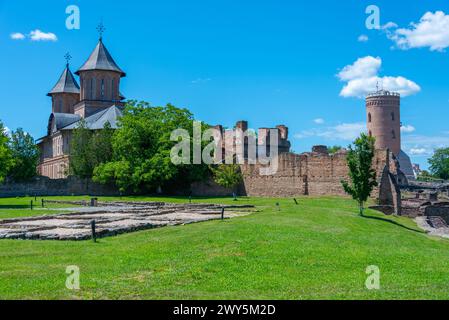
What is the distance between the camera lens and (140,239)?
54.1 feet

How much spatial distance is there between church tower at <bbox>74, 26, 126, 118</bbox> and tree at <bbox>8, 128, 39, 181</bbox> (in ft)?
40.6

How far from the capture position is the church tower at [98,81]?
72625 millimetres

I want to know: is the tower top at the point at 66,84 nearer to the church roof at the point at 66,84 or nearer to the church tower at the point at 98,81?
the church roof at the point at 66,84

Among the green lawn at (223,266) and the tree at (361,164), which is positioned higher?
the tree at (361,164)

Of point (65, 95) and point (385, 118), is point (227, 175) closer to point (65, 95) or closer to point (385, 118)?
point (65, 95)

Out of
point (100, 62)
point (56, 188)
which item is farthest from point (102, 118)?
point (56, 188)

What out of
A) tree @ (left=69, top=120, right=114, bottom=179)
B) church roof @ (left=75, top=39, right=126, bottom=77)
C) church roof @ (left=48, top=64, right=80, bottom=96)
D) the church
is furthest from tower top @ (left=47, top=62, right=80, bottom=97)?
tree @ (left=69, top=120, right=114, bottom=179)

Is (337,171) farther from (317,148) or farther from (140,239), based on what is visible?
(140,239)

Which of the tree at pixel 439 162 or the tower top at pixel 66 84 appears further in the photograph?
the tree at pixel 439 162

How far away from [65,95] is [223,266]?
75.1m

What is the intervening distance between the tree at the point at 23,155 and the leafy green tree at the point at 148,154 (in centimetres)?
1215
